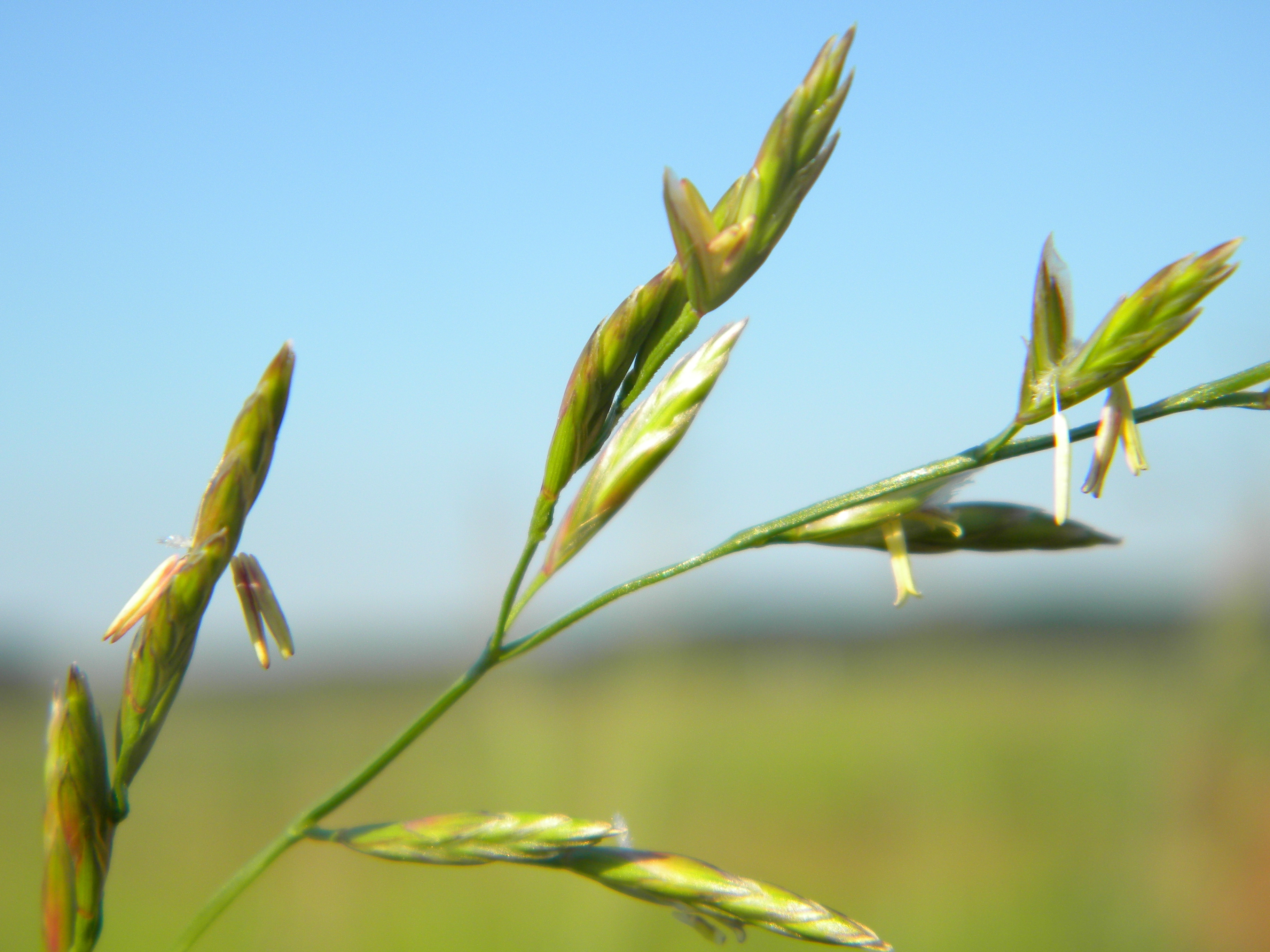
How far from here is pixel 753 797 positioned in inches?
368

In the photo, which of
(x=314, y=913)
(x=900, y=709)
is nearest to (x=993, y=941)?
(x=314, y=913)

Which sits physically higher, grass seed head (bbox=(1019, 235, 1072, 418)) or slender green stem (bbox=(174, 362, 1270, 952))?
grass seed head (bbox=(1019, 235, 1072, 418))

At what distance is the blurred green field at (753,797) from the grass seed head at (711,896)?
4.06 feet

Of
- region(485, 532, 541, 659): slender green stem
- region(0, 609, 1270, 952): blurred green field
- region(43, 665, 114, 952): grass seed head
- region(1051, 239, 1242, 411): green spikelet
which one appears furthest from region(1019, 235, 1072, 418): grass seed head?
region(0, 609, 1270, 952): blurred green field

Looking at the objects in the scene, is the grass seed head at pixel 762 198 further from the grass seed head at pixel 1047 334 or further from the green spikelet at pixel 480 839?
the green spikelet at pixel 480 839

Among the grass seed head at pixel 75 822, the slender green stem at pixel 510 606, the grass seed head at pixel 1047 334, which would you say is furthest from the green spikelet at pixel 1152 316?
the grass seed head at pixel 75 822

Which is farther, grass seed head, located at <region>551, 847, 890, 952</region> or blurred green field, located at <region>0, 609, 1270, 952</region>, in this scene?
blurred green field, located at <region>0, 609, 1270, 952</region>

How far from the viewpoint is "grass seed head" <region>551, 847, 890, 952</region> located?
0.46m

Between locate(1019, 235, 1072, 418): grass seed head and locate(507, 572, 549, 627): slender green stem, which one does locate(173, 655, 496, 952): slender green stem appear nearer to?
locate(507, 572, 549, 627): slender green stem

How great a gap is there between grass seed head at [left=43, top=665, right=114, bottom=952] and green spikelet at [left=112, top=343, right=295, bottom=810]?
2 centimetres

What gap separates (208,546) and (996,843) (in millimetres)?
8432

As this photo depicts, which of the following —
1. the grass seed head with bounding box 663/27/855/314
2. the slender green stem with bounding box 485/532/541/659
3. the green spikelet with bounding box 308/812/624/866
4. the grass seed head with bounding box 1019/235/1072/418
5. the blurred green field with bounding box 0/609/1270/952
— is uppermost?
the grass seed head with bounding box 663/27/855/314

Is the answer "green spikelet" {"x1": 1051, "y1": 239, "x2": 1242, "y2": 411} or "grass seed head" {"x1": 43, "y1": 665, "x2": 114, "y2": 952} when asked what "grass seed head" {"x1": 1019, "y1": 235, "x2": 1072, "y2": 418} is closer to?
"green spikelet" {"x1": 1051, "y1": 239, "x2": 1242, "y2": 411}

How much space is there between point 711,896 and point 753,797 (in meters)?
9.52
